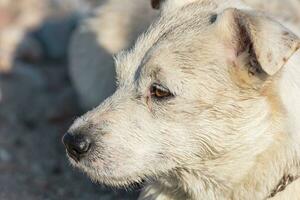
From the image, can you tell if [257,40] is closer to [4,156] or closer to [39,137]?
[4,156]

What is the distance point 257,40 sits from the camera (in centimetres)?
429

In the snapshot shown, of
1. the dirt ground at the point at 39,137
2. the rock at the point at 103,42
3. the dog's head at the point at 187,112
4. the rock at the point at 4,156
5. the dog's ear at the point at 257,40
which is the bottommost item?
the rock at the point at 4,156

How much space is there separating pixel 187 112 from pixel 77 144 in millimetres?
634

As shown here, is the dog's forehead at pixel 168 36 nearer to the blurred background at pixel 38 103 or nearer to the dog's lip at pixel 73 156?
the dog's lip at pixel 73 156

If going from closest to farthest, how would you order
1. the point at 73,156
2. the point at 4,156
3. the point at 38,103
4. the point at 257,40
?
the point at 257,40 < the point at 73,156 < the point at 4,156 < the point at 38,103

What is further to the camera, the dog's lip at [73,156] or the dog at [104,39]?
the dog at [104,39]

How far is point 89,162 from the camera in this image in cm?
470

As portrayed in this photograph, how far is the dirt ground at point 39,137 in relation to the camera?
654 cm

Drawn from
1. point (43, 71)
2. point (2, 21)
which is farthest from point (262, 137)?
point (2, 21)

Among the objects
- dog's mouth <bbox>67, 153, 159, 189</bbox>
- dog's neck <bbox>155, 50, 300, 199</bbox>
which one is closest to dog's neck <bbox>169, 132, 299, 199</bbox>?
dog's neck <bbox>155, 50, 300, 199</bbox>

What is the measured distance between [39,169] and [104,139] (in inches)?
99.6

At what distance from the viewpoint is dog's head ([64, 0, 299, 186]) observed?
15.0 ft

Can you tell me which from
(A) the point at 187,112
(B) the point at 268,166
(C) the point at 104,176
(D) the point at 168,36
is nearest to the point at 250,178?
(B) the point at 268,166

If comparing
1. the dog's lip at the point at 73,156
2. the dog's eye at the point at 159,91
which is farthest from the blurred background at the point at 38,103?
the dog's eye at the point at 159,91
